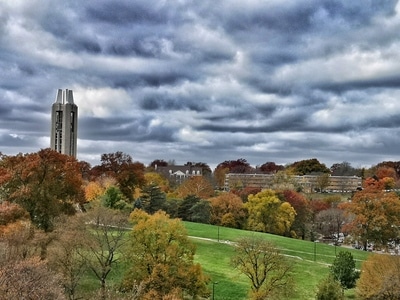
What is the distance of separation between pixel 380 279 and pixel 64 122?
Answer: 98774 mm

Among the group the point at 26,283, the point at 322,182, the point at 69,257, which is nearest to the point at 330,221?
the point at 322,182

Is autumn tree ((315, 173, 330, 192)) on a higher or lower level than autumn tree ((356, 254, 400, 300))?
higher

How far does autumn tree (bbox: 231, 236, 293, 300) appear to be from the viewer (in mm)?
42812

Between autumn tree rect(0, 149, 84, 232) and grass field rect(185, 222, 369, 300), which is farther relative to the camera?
grass field rect(185, 222, 369, 300)

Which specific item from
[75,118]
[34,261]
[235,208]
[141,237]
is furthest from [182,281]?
[75,118]

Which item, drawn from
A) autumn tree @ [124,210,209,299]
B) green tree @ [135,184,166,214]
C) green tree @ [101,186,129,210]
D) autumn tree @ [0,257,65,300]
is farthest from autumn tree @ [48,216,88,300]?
green tree @ [135,184,166,214]

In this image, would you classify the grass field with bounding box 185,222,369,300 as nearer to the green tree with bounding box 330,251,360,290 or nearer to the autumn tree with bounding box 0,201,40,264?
the green tree with bounding box 330,251,360,290

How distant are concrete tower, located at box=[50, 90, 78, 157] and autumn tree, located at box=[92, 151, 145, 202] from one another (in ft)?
141

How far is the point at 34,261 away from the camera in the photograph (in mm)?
31141

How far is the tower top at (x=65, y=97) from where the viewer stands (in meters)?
128

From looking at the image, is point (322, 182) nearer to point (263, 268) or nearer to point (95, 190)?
point (95, 190)

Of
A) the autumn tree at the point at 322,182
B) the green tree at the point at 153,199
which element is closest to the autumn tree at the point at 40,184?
the green tree at the point at 153,199

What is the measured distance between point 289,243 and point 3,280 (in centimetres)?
5047

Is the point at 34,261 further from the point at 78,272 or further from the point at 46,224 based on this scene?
the point at 46,224
